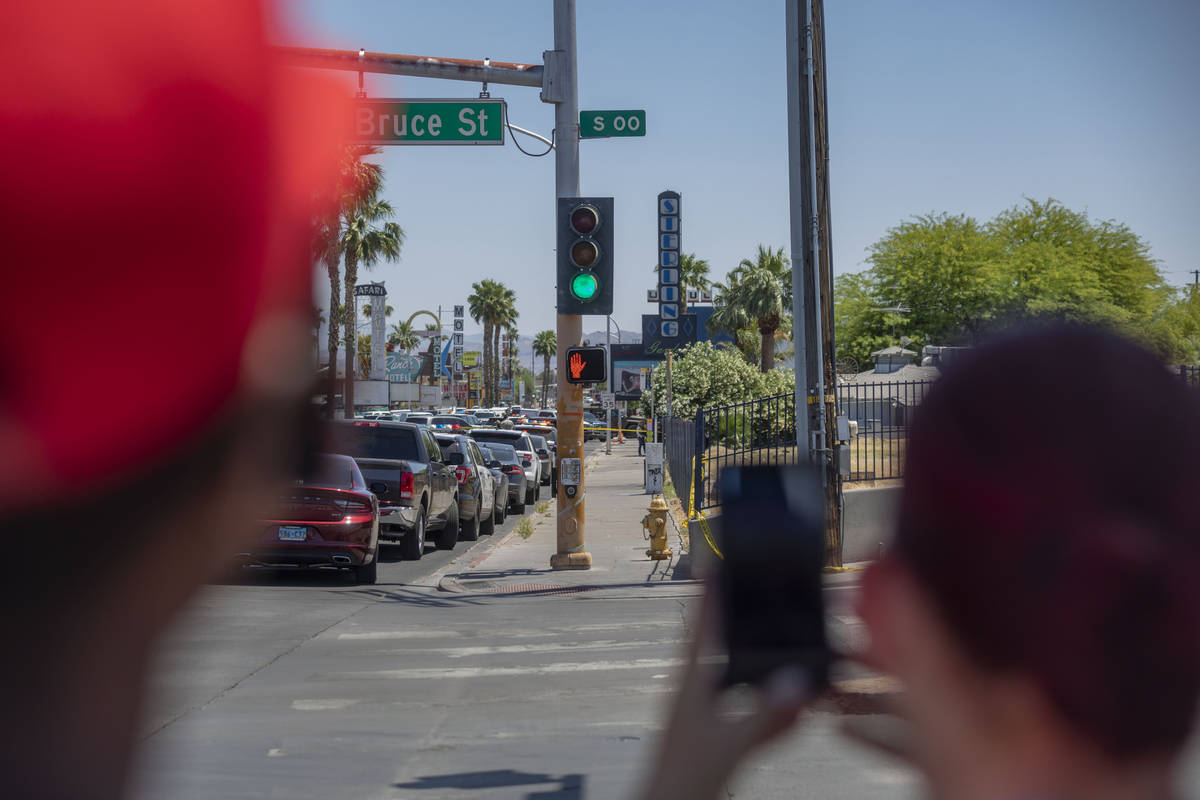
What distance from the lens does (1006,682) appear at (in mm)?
704

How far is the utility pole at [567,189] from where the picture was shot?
572 inches

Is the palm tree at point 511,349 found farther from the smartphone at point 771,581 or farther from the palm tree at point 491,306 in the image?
the smartphone at point 771,581

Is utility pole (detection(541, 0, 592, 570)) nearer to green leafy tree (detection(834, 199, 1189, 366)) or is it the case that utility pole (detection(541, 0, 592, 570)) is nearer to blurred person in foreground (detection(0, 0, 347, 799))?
blurred person in foreground (detection(0, 0, 347, 799))

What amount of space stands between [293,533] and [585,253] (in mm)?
4688

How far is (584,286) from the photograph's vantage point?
14.4 m

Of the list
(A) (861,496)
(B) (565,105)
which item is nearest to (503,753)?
(A) (861,496)

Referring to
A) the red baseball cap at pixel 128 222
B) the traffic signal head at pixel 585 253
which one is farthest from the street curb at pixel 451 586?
the red baseball cap at pixel 128 222

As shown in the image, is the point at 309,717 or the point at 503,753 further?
the point at 309,717

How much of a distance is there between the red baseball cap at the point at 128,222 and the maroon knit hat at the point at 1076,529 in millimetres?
429

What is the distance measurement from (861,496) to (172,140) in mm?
13066

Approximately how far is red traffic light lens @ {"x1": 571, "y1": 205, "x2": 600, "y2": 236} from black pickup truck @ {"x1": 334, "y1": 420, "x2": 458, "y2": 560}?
360 cm

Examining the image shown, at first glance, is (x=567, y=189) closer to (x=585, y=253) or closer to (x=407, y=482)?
(x=585, y=253)

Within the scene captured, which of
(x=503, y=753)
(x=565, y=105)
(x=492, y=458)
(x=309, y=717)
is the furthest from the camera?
(x=492, y=458)

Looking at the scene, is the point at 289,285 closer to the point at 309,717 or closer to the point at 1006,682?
the point at 1006,682
